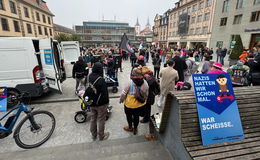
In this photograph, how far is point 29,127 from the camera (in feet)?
9.93

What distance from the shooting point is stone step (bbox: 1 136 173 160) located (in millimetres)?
2361

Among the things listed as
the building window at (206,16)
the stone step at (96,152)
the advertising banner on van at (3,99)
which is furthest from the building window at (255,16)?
the advertising banner on van at (3,99)

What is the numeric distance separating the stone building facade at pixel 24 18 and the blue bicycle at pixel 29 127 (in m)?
27.6

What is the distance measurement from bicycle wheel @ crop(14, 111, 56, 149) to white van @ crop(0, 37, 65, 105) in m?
1.79

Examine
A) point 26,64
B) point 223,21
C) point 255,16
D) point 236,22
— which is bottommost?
point 26,64

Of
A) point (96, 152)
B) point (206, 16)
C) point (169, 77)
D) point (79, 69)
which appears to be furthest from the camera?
point (206, 16)

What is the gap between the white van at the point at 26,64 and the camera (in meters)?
4.35

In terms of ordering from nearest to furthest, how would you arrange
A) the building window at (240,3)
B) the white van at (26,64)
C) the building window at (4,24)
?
the white van at (26,64), the building window at (240,3), the building window at (4,24)

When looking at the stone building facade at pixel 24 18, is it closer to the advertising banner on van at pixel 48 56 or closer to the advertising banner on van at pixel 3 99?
the advertising banner on van at pixel 48 56

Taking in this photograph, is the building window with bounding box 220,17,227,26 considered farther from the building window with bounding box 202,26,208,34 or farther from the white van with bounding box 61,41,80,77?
the white van with bounding box 61,41,80,77

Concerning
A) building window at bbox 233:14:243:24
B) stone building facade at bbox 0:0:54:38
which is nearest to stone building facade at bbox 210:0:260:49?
building window at bbox 233:14:243:24

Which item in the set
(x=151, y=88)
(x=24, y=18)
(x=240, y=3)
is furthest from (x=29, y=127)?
(x=24, y=18)

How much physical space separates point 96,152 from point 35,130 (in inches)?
67.7

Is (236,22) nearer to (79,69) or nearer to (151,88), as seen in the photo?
(151,88)
